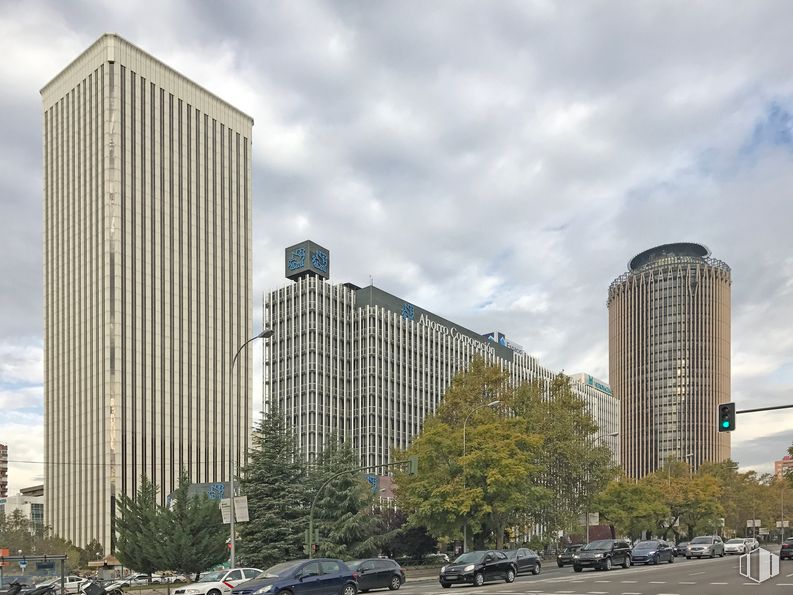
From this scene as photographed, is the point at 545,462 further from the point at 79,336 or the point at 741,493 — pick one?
the point at 79,336

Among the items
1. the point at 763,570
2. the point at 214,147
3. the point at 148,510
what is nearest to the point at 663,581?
the point at 763,570

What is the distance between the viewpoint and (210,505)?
4638cm

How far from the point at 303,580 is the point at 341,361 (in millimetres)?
110718

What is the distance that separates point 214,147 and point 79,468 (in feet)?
190

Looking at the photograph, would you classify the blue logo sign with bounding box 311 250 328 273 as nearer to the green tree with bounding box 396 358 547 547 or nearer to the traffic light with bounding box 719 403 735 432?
the green tree with bounding box 396 358 547 547

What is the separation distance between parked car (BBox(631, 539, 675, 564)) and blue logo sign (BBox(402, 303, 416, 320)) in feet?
310

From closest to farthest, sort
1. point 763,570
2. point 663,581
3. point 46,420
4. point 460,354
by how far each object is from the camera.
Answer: point 663,581, point 763,570, point 46,420, point 460,354

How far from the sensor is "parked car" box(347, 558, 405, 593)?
34719 millimetres

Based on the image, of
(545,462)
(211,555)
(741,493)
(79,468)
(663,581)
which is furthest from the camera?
(79,468)

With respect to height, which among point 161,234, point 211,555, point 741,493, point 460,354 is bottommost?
point 741,493

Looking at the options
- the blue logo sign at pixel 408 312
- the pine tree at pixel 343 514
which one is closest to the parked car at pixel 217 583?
the pine tree at pixel 343 514

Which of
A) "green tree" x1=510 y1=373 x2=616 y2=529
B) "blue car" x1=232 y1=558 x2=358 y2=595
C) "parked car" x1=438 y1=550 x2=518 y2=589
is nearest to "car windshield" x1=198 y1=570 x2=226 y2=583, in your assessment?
"blue car" x1=232 y1=558 x2=358 y2=595

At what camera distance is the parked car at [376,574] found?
114 ft

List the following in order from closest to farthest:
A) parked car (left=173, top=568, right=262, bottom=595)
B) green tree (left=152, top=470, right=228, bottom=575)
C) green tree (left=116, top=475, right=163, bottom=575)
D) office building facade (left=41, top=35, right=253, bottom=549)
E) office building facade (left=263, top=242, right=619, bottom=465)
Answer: parked car (left=173, top=568, right=262, bottom=595), green tree (left=152, top=470, right=228, bottom=575), green tree (left=116, top=475, right=163, bottom=575), office building facade (left=41, top=35, right=253, bottom=549), office building facade (left=263, top=242, right=619, bottom=465)
